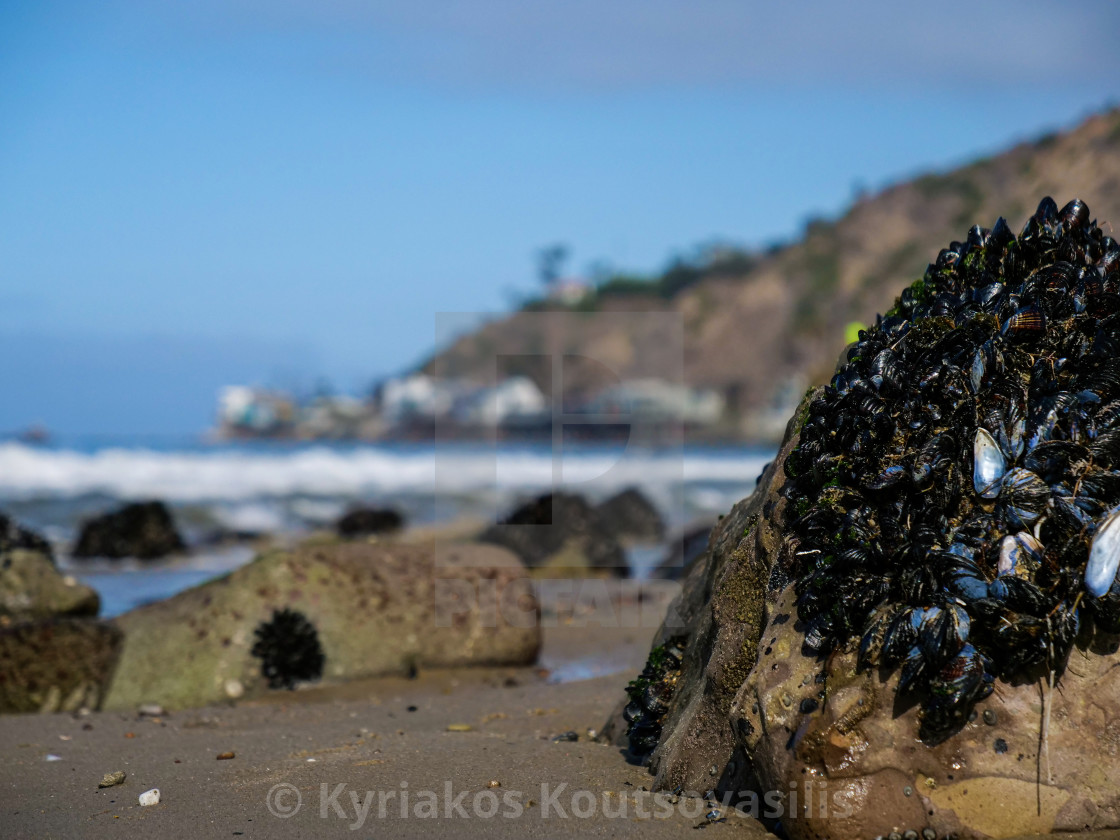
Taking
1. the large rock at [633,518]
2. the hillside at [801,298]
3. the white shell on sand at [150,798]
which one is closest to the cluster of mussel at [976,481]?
the white shell on sand at [150,798]

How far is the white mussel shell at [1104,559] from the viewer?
2932 mm

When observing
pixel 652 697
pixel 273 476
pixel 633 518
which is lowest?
pixel 273 476

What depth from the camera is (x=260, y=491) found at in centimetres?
2670

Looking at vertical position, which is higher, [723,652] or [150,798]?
[723,652]

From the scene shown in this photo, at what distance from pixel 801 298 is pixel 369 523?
78.2m

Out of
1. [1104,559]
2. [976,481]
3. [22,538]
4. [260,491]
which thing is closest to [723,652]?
[976,481]

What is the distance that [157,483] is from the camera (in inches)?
1106

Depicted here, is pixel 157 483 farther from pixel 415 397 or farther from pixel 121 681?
pixel 415 397

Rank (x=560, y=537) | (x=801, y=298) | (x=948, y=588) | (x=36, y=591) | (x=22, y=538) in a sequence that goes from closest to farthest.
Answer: (x=948, y=588) < (x=36, y=591) < (x=22, y=538) < (x=560, y=537) < (x=801, y=298)

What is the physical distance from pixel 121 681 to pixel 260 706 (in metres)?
0.98

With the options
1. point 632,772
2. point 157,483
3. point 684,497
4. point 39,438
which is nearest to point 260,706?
point 632,772

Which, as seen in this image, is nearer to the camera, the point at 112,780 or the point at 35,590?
the point at 112,780

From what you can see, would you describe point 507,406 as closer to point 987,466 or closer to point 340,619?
point 340,619

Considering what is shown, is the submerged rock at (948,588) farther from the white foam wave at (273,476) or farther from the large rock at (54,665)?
the white foam wave at (273,476)
